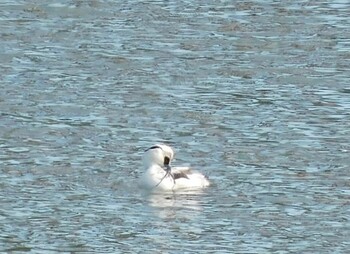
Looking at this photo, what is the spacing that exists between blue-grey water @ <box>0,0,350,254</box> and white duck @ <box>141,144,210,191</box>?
0.45ft

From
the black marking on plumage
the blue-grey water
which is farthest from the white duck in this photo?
the blue-grey water

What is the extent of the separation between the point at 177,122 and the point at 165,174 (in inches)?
87.5

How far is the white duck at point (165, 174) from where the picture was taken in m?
17.7

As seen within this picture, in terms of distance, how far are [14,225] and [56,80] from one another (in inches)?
260

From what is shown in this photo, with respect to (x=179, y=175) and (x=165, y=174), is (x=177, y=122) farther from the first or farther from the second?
(x=179, y=175)

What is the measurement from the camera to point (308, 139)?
63.8 ft

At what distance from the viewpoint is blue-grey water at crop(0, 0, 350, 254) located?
1602cm

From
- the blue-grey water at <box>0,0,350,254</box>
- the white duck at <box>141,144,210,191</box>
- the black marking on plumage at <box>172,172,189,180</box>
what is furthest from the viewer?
the black marking on plumage at <box>172,172,189,180</box>

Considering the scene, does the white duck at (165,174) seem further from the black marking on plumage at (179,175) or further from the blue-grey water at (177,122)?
the blue-grey water at (177,122)

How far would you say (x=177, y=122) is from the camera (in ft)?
66.6

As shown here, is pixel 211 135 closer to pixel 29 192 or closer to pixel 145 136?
pixel 145 136

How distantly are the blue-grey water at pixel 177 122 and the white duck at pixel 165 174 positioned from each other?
0.14 meters

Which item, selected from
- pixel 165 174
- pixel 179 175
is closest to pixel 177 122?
pixel 165 174

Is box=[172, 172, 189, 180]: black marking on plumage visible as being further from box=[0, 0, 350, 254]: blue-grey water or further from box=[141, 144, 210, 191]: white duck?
box=[0, 0, 350, 254]: blue-grey water
